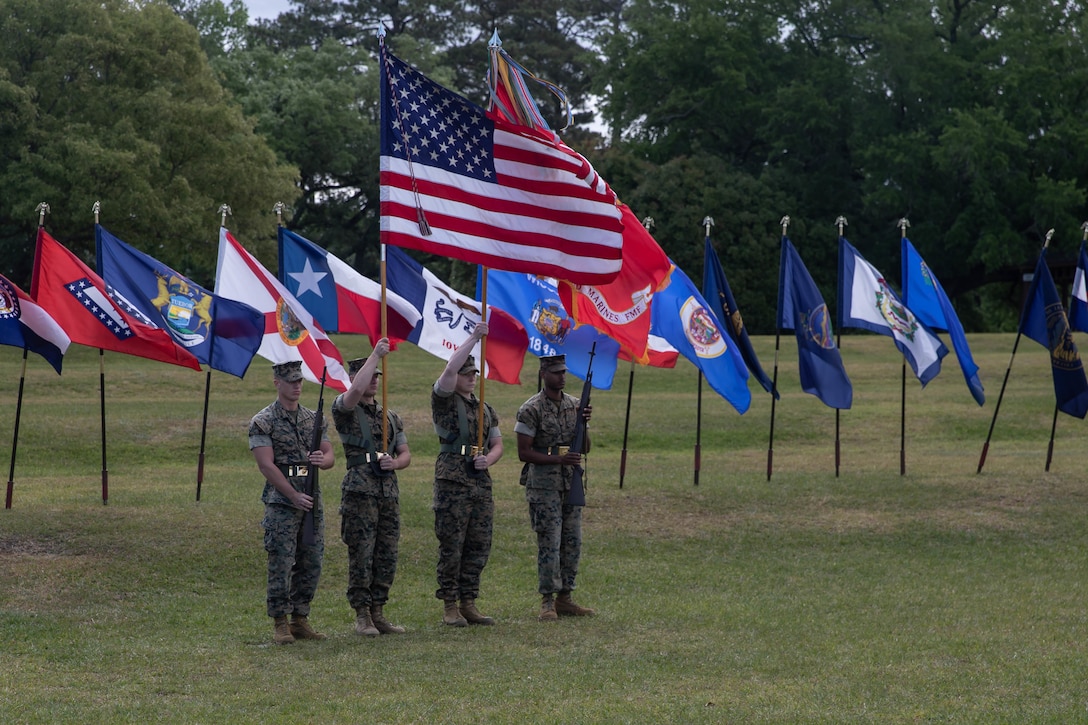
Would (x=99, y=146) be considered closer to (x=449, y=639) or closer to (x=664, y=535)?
(x=664, y=535)

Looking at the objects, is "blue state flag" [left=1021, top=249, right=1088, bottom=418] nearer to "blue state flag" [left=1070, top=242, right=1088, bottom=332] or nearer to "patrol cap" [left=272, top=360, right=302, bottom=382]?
"blue state flag" [left=1070, top=242, right=1088, bottom=332]

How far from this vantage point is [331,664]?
951 centimetres

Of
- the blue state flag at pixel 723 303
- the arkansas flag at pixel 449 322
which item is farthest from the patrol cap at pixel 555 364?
the blue state flag at pixel 723 303

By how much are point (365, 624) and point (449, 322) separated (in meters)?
4.36

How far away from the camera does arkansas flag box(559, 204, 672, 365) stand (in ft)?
42.1

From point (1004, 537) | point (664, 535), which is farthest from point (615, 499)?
point (1004, 537)

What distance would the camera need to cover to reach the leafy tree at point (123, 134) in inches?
1496

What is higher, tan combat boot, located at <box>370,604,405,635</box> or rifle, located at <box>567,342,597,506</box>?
rifle, located at <box>567,342,597,506</box>

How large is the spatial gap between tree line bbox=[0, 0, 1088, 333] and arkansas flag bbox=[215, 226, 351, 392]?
82.1 ft

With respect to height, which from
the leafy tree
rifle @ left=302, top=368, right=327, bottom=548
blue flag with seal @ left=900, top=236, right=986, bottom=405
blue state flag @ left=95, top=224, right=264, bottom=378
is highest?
the leafy tree

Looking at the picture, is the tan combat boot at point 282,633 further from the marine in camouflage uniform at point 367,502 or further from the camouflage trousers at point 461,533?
the camouflage trousers at point 461,533

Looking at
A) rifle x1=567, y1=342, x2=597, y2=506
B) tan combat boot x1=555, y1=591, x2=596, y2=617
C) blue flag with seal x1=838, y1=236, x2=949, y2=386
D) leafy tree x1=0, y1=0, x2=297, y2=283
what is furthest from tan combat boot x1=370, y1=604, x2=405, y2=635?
leafy tree x1=0, y1=0, x2=297, y2=283

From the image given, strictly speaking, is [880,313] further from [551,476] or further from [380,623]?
[380,623]

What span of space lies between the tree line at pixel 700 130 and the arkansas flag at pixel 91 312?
80.9 feet
